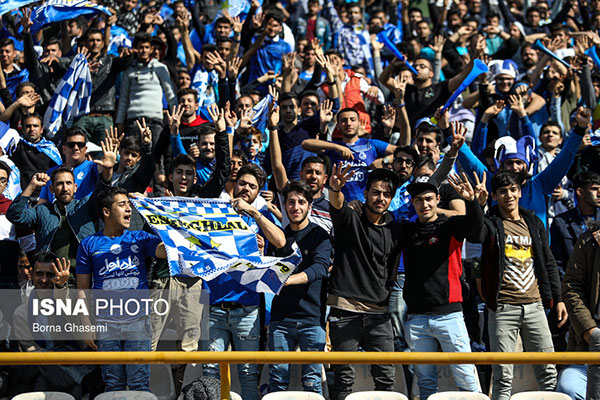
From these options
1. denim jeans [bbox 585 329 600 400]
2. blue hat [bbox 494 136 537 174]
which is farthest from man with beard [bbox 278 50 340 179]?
denim jeans [bbox 585 329 600 400]

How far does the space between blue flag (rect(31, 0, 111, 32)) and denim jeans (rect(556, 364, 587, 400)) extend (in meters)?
7.94

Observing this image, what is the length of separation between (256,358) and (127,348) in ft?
6.32

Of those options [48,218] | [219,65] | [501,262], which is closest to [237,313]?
[48,218]

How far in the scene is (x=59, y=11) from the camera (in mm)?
11398

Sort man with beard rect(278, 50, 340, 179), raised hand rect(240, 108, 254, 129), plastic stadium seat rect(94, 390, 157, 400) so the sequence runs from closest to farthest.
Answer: plastic stadium seat rect(94, 390, 157, 400)
raised hand rect(240, 108, 254, 129)
man with beard rect(278, 50, 340, 179)

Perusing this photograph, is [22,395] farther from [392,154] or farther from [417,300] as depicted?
[392,154]

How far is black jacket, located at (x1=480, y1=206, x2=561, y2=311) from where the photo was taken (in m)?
6.85

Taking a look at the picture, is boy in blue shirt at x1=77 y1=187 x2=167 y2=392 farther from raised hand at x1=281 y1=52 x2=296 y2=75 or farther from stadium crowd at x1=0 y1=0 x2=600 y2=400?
raised hand at x1=281 y1=52 x2=296 y2=75

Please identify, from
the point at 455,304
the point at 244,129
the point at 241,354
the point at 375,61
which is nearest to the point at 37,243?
the point at 244,129

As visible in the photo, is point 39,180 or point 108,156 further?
point 39,180

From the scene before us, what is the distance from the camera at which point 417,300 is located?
6664 mm

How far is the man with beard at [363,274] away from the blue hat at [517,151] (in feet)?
7.09

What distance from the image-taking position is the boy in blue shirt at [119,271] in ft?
22.0

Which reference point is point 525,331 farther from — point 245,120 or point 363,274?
point 245,120
